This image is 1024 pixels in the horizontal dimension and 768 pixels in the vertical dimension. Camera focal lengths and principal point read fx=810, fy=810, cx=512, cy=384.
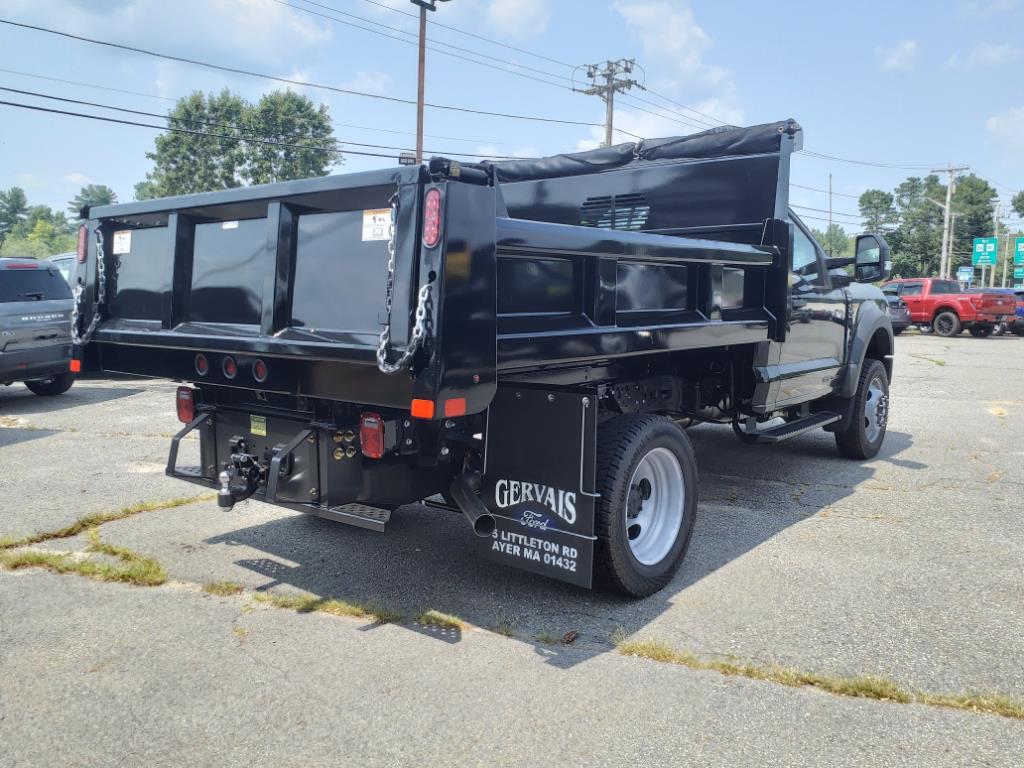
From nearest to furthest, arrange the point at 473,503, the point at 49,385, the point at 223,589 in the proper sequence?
the point at 473,503, the point at 223,589, the point at 49,385

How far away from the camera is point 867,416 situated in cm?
745

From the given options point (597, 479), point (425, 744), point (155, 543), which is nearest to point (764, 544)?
point (597, 479)

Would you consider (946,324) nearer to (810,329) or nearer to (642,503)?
(810,329)

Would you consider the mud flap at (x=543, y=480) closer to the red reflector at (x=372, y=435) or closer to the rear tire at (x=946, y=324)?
the red reflector at (x=372, y=435)

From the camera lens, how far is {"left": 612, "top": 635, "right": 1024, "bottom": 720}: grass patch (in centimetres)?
297

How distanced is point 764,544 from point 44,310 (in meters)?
9.22

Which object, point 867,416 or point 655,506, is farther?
point 867,416

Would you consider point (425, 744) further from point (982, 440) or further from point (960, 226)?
point (960, 226)

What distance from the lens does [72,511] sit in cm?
542

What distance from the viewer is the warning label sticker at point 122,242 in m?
4.27

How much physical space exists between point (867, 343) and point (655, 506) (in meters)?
3.82

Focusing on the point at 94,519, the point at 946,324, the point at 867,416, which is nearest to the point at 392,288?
the point at 94,519

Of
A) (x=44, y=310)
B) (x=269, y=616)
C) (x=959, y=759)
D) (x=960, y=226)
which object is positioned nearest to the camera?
(x=959, y=759)

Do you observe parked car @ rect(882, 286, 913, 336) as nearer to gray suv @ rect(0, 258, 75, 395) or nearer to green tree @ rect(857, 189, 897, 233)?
gray suv @ rect(0, 258, 75, 395)
